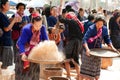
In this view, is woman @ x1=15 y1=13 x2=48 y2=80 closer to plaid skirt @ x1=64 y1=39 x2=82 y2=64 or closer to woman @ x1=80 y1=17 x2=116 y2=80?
woman @ x1=80 y1=17 x2=116 y2=80

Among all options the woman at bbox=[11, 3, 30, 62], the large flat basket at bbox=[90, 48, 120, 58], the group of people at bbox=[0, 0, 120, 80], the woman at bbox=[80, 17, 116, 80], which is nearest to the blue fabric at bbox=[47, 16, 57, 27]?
the group of people at bbox=[0, 0, 120, 80]

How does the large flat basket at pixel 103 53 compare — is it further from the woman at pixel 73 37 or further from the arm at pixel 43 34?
the arm at pixel 43 34

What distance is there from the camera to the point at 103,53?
6.62 metres

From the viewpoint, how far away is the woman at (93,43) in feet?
23.0

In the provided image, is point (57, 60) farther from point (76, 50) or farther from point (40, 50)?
point (76, 50)

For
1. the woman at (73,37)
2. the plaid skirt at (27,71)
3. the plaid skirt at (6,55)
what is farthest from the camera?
the woman at (73,37)

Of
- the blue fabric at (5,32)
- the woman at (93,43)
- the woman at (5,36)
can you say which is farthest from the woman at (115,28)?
the blue fabric at (5,32)

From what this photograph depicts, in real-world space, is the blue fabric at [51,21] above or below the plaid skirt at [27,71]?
above

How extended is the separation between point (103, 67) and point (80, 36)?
2.73 m

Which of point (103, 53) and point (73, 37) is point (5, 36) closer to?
point (73, 37)

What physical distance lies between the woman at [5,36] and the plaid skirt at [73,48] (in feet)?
4.67

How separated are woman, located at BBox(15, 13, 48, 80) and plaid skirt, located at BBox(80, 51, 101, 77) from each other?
1.53 meters

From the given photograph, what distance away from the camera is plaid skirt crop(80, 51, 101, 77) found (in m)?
7.03

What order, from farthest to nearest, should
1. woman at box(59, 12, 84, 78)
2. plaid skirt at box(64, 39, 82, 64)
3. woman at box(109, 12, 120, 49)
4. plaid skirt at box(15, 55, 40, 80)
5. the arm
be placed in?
woman at box(109, 12, 120, 49) → plaid skirt at box(64, 39, 82, 64) → woman at box(59, 12, 84, 78) → plaid skirt at box(15, 55, 40, 80) → the arm
